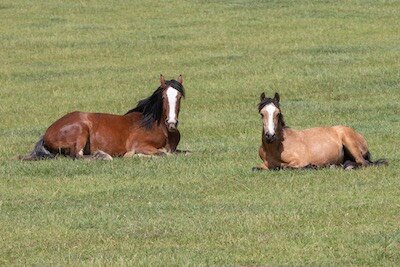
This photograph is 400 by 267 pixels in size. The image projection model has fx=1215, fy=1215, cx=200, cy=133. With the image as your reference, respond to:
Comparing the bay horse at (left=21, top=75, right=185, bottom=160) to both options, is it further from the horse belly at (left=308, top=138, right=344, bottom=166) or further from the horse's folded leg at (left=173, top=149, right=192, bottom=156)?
the horse belly at (left=308, top=138, right=344, bottom=166)

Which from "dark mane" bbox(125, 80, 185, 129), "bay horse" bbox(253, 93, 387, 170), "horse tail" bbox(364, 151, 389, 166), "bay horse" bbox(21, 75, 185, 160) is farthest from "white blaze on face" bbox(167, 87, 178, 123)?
"horse tail" bbox(364, 151, 389, 166)

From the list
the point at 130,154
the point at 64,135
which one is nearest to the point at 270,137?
the point at 130,154

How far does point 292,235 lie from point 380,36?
2531 cm

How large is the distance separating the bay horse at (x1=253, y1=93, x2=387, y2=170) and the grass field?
1.72 ft

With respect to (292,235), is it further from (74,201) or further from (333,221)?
(74,201)

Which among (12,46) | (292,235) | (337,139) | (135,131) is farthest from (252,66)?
(292,235)

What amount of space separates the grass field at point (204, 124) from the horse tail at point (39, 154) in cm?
24

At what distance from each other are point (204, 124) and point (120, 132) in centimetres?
390

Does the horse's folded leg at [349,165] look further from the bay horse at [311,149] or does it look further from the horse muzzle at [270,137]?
the horse muzzle at [270,137]

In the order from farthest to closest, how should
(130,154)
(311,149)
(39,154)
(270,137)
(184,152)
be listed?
(130,154), (184,152), (39,154), (311,149), (270,137)

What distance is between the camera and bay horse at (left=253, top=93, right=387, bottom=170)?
17.4 meters

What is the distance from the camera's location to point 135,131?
67.4 feet

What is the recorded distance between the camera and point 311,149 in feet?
57.5

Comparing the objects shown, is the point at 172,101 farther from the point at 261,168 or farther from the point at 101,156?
the point at 261,168
